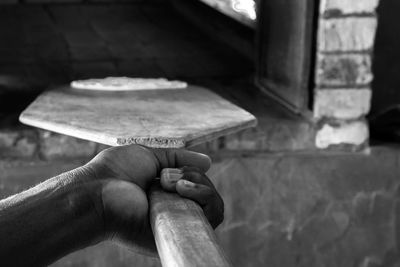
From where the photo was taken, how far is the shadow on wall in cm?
277

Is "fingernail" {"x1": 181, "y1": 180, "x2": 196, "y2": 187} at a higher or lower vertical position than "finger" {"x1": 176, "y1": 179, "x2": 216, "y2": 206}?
higher

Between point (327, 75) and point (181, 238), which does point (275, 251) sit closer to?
point (327, 75)

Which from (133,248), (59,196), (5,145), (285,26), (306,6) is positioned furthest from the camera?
(285,26)

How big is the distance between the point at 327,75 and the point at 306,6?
0.27m

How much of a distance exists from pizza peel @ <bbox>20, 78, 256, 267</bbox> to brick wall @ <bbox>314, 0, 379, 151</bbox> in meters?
0.45

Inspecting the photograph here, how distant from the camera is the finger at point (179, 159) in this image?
1.38 metres

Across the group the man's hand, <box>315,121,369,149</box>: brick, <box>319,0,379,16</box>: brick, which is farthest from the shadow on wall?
the man's hand

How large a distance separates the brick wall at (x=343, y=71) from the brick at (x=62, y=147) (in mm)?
872

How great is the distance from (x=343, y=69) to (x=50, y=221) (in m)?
1.51

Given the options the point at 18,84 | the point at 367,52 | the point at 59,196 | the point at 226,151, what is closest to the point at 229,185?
the point at 226,151

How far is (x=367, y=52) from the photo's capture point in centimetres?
235

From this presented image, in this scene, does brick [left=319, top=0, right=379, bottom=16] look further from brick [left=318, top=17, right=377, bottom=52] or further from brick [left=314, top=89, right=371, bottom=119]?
brick [left=314, top=89, right=371, bottom=119]

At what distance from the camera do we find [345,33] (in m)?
2.31

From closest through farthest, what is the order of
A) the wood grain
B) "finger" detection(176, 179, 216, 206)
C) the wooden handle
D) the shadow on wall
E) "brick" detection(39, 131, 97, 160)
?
the wooden handle, "finger" detection(176, 179, 216, 206), the wood grain, "brick" detection(39, 131, 97, 160), the shadow on wall
